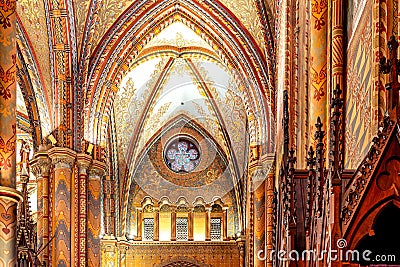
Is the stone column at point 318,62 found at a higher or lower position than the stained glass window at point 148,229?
higher

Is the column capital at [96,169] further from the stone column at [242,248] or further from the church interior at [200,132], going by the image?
the stone column at [242,248]

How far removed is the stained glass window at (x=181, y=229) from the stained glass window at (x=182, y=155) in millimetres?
1607

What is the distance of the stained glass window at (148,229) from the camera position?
2803cm

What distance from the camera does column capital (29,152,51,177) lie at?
19125 mm

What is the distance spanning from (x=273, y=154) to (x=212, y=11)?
371cm

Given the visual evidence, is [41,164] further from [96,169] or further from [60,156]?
[96,169]

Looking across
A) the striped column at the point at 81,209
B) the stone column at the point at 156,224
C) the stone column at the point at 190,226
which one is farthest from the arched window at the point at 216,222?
the striped column at the point at 81,209

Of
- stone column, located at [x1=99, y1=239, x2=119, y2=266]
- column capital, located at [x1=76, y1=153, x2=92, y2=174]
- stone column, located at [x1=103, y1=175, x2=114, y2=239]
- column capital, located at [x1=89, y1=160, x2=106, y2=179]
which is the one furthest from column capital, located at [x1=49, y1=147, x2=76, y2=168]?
stone column, located at [x1=99, y1=239, x2=119, y2=266]

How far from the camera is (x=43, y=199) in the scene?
19.0 meters

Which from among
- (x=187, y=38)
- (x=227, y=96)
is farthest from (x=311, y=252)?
(x=227, y=96)

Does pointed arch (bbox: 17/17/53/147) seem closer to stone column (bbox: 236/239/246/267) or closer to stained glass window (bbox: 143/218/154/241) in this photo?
stained glass window (bbox: 143/218/154/241)

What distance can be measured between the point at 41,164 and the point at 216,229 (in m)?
9.98

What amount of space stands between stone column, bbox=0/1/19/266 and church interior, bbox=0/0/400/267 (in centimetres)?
1

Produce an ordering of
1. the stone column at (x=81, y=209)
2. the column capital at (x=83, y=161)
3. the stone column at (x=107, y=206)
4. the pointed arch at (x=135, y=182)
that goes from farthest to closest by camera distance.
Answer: the pointed arch at (x=135, y=182)
the stone column at (x=107, y=206)
the column capital at (x=83, y=161)
the stone column at (x=81, y=209)
